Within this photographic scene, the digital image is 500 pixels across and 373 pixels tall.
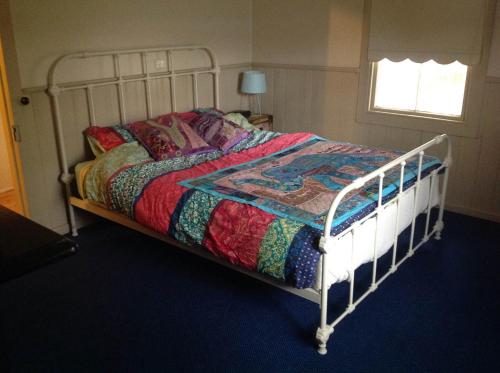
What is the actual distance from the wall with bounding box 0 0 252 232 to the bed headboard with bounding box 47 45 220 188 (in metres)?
0.07

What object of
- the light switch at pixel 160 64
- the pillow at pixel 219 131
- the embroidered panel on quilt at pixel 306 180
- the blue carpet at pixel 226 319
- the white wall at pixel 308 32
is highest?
the white wall at pixel 308 32

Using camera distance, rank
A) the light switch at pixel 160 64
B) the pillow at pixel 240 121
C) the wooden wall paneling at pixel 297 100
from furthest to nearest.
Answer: the wooden wall paneling at pixel 297 100
the pillow at pixel 240 121
the light switch at pixel 160 64

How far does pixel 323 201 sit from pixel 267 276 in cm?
50

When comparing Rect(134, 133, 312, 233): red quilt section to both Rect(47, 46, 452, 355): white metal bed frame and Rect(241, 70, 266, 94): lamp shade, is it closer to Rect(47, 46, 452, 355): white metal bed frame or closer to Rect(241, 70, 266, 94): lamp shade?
Rect(47, 46, 452, 355): white metal bed frame

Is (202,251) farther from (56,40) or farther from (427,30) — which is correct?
(427,30)

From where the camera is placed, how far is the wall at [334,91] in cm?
374

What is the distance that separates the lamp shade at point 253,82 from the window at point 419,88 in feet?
3.61

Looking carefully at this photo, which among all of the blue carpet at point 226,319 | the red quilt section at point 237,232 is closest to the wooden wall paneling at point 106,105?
the blue carpet at point 226,319

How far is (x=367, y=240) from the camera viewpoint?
2.49 meters

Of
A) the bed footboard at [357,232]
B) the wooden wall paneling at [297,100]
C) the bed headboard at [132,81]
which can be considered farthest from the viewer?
the wooden wall paneling at [297,100]

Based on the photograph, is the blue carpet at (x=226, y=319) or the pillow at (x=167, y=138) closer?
the blue carpet at (x=226, y=319)

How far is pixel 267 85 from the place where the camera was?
492 centimetres

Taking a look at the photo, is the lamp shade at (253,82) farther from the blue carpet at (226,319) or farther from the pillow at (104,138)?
the blue carpet at (226,319)

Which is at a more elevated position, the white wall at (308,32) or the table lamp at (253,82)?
the white wall at (308,32)
